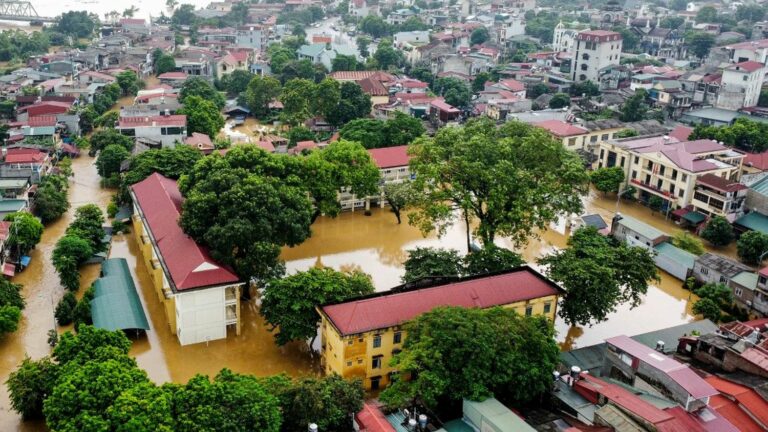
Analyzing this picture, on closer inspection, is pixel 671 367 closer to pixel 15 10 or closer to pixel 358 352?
pixel 358 352

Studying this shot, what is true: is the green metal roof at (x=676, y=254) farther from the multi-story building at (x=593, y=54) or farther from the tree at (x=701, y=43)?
the tree at (x=701, y=43)

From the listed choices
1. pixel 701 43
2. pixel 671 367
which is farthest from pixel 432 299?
pixel 701 43

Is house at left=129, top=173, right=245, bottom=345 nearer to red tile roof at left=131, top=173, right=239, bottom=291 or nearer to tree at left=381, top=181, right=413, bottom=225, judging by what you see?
red tile roof at left=131, top=173, right=239, bottom=291

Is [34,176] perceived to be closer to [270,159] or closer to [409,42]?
[270,159]

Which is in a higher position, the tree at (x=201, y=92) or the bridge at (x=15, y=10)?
the bridge at (x=15, y=10)

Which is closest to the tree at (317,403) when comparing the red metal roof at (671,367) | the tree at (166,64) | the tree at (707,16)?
the red metal roof at (671,367)

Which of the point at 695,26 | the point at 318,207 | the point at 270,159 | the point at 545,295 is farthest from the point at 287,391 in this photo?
the point at 695,26

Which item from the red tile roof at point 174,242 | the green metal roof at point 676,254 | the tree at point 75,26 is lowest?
the green metal roof at point 676,254
